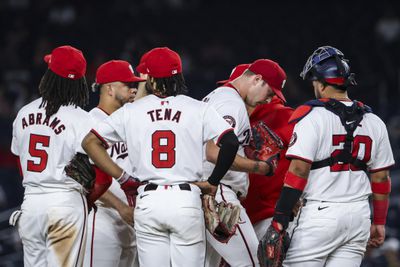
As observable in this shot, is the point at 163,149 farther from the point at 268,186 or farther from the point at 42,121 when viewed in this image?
the point at 268,186

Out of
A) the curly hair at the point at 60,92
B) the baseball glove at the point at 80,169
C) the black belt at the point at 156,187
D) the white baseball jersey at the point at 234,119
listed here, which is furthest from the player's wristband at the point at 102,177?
the white baseball jersey at the point at 234,119

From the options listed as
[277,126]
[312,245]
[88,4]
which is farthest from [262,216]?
[88,4]

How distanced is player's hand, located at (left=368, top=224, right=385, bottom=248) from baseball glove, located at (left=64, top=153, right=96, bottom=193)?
1929mm

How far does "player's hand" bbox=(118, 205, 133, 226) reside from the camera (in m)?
6.36

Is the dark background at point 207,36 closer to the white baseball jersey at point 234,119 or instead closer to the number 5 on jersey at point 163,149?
the white baseball jersey at point 234,119

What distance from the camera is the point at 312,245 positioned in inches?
224

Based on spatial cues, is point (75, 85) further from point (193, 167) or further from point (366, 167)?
point (366, 167)

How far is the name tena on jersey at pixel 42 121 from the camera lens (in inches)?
241

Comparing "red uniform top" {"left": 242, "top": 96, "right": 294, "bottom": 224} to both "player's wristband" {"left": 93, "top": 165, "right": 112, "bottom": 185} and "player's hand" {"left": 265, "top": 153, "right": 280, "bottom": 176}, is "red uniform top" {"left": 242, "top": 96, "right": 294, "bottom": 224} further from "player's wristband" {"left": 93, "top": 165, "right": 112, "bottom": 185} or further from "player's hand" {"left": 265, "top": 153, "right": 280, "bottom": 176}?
"player's wristband" {"left": 93, "top": 165, "right": 112, "bottom": 185}

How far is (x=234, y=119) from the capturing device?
6.37 meters

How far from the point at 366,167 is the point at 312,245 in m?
0.65

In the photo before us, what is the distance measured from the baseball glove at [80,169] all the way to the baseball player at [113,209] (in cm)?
38

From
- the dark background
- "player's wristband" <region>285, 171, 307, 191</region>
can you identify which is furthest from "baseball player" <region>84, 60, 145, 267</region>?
the dark background

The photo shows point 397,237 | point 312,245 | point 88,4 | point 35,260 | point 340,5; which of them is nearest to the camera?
point 312,245
